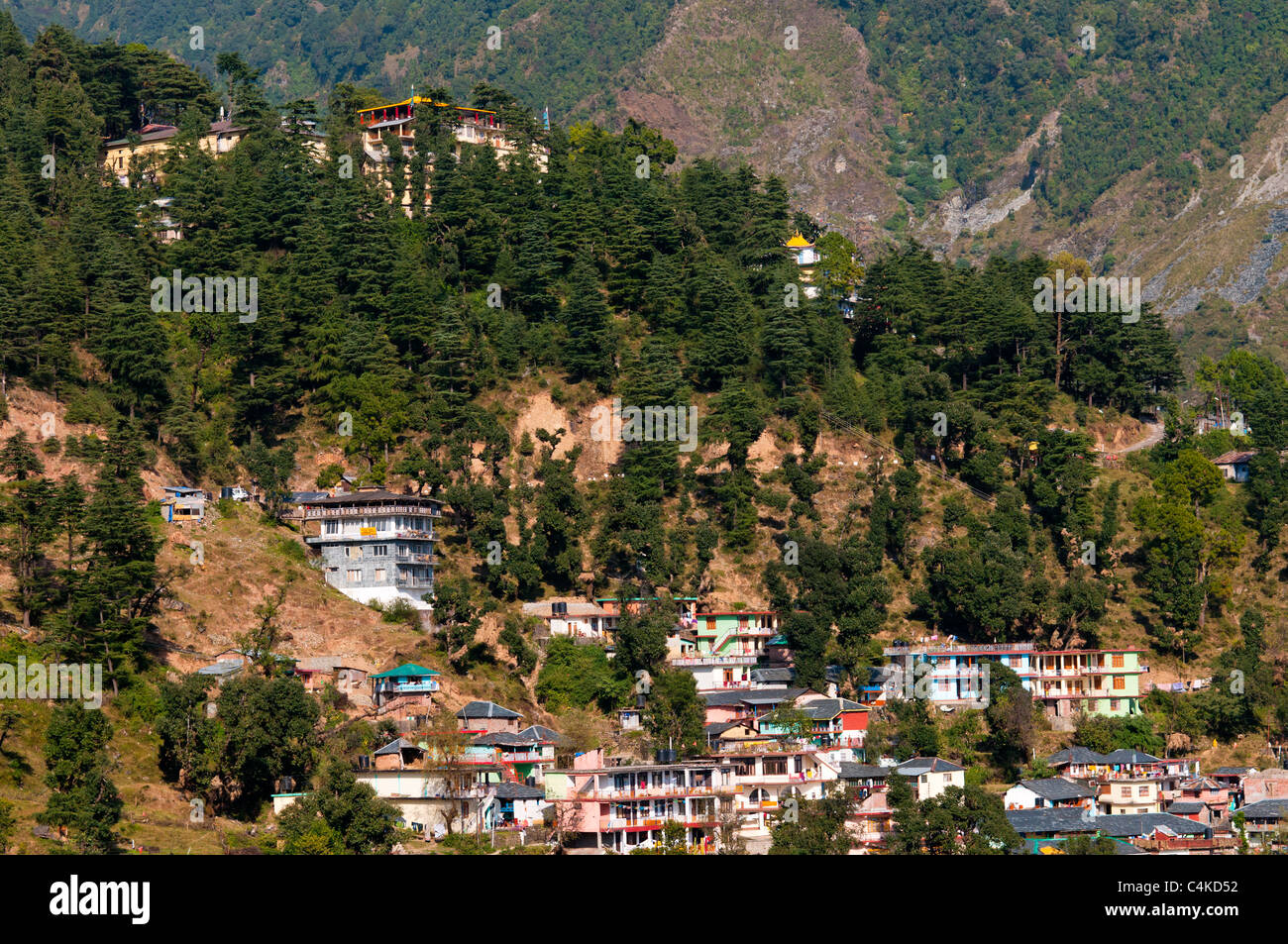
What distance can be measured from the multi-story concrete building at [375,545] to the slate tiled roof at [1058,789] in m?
32.0

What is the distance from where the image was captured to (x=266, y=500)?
292ft

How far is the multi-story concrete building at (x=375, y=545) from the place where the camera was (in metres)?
84.6

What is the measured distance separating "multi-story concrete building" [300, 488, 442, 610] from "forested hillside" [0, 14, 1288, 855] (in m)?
2.57

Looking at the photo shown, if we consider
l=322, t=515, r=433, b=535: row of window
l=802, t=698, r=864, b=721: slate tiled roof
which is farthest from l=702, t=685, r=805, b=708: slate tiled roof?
l=322, t=515, r=433, b=535: row of window

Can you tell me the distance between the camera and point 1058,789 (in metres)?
74.6

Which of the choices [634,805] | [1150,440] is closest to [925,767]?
[634,805]

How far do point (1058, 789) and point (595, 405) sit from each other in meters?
40.7

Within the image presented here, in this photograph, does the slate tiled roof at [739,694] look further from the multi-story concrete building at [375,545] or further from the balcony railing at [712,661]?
the multi-story concrete building at [375,545]

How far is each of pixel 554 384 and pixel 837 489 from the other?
19364mm

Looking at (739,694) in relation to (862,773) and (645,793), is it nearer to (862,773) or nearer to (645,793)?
(862,773)

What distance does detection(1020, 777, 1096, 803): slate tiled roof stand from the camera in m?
74.0

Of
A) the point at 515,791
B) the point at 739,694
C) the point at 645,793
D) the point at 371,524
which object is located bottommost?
the point at 645,793
